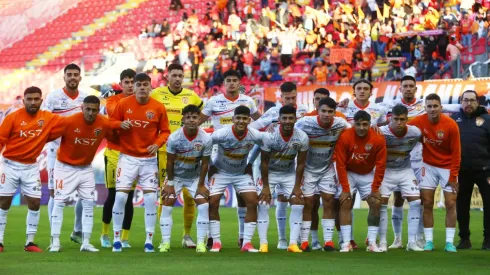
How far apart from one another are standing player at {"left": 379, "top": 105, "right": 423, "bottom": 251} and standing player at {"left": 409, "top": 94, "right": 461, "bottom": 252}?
0.15 meters

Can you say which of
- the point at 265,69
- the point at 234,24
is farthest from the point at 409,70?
the point at 234,24

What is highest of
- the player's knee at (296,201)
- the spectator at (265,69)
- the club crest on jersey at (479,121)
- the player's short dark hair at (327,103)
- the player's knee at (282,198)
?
the player's short dark hair at (327,103)

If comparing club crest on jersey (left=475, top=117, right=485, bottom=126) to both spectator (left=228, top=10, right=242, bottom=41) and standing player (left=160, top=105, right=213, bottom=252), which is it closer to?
standing player (left=160, top=105, right=213, bottom=252)

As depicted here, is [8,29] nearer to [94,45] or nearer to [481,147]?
[94,45]

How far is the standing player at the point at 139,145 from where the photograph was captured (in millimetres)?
12094

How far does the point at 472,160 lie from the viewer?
12828 millimetres

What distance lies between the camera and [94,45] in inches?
1499

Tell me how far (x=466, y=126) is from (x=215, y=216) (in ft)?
12.4

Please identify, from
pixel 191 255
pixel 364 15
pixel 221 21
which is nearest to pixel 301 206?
pixel 191 255

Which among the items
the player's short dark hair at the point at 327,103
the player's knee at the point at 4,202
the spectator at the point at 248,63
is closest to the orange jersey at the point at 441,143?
the player's short dark hair at the point at 327,103

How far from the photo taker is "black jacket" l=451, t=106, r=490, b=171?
12.8 meters

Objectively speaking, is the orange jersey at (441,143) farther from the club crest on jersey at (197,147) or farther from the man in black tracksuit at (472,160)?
the club crest on jersey at (197,147)

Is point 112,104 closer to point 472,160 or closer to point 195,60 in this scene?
point 472,160

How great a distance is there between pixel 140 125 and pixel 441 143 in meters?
4.07
